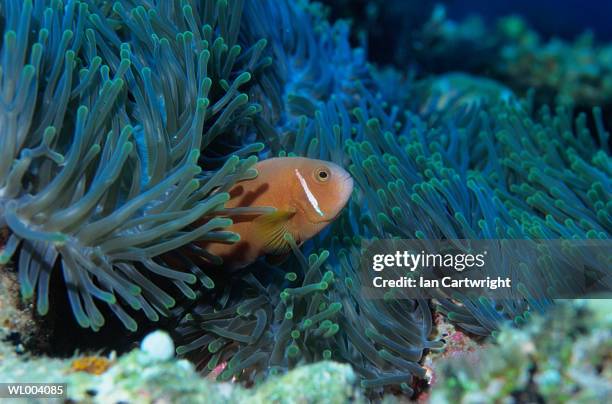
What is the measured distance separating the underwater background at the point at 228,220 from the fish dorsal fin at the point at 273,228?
7 centimetres

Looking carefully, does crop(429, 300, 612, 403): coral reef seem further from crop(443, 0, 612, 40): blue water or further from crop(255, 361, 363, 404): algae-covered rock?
crop(443, 0, 612, 40): blue water

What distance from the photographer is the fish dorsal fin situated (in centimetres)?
213

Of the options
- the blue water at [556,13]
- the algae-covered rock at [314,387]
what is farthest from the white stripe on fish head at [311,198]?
the blue water at [556,13]

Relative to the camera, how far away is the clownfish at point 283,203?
2.16m

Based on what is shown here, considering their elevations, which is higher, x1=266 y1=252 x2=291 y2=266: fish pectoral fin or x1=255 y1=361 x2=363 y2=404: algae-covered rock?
x1=255 y1=361 x2=363 y2=404: algae-covered rock

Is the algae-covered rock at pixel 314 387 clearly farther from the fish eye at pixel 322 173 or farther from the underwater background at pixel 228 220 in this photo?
the fish eye at pixel 322 173

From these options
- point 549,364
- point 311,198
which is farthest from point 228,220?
point 549,364

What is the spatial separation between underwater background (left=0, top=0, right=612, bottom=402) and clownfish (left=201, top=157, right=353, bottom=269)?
0.27ft

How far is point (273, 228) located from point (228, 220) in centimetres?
23

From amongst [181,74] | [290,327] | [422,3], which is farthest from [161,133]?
[422,3]

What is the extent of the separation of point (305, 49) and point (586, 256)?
2108 millimetres

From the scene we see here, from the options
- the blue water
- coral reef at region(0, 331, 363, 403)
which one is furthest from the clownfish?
the blue water

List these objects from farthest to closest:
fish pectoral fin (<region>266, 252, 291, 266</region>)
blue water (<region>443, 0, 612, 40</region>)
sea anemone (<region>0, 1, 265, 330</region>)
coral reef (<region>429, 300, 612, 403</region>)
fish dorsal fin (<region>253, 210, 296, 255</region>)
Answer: blue water (<region>443, 0, 612, 40</region>)
fish pectoral fin (<region>266, 252, 291, 266</region>)
fish dorsal fin (<region>253, 210, 296, 255</region>)
sea anemone (<region>0, 1, 265, 330</region>)
coral reef (<region>429, 300, 612, 403</region>)

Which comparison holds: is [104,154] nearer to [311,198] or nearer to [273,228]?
[273,228]
